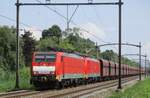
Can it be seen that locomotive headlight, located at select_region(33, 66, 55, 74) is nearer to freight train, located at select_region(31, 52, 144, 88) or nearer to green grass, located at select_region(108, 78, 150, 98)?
freight train, located at select_region(31, 52, 144, 88)

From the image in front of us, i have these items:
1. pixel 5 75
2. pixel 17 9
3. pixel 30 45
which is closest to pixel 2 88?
pixel 17 9

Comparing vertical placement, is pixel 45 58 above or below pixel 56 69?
above

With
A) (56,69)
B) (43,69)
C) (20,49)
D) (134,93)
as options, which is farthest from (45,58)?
(20,49)

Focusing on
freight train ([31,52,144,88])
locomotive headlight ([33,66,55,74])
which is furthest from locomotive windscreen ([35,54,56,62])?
locomotive headlight ([33,66,55,74])

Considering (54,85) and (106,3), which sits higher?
(106,3)

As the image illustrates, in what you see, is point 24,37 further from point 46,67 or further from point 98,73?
point 46,67

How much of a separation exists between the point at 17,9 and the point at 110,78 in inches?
1883

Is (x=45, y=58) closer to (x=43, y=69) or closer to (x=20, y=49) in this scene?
(x=43, y=69)

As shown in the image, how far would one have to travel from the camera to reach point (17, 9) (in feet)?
134

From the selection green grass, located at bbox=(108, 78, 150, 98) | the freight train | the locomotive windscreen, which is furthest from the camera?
the locomotive windscreen

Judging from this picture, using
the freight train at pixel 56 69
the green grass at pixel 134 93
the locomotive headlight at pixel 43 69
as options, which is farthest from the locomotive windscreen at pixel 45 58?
the green grass at pixel 134 93

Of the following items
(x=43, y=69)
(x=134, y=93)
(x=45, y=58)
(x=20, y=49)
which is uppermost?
(x=20, y=49)

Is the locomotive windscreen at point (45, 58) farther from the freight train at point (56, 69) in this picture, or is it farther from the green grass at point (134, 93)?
the green grass at point (134, 93)

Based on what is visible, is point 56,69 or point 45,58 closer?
point 56,69
